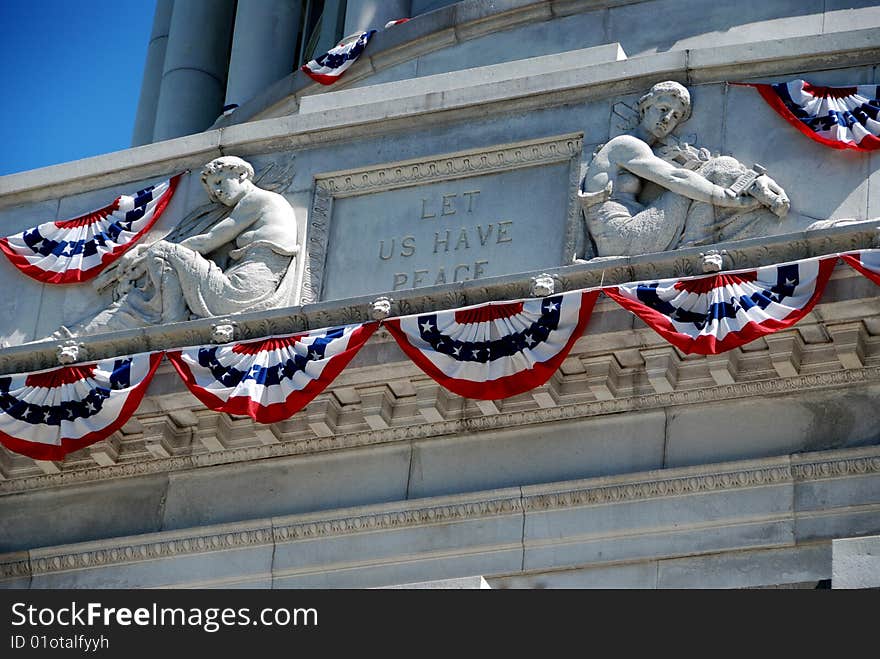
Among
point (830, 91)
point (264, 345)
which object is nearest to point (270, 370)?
point (264, 345)

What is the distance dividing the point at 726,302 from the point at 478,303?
3.01m

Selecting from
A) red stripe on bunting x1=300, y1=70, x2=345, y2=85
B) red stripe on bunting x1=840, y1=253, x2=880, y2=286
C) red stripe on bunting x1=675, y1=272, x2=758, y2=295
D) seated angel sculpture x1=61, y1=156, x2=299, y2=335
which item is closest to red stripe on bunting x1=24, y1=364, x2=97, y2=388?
seated angel sculpture x1=61, y1=156, x2=299, y2=335

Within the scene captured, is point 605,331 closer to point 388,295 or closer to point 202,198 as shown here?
point 388,295

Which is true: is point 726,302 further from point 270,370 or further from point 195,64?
point 195,64

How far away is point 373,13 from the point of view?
135ft

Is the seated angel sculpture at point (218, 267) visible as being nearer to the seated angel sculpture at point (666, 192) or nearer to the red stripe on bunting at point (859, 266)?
the seated angel sculpture at point (666, 192)

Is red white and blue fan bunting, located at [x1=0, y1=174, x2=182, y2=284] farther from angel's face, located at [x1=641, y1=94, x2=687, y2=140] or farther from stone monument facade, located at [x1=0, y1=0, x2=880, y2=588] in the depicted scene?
angel's face, located at [x1=641, y1=94, x2=687, y2=140]

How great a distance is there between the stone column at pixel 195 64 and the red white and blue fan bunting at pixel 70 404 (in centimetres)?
1740

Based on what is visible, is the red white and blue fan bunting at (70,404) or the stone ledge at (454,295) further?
the red white and blue fan bunting at (70,404)

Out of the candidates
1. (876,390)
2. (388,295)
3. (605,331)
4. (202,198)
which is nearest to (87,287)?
(202,198)

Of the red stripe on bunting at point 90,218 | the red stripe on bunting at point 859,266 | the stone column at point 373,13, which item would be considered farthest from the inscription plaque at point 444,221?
the stone column at point 373,13

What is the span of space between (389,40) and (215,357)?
9.04 metres

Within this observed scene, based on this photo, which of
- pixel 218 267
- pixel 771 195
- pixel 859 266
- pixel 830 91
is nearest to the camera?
pixel 859 266

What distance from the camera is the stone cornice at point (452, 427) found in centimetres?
2827
